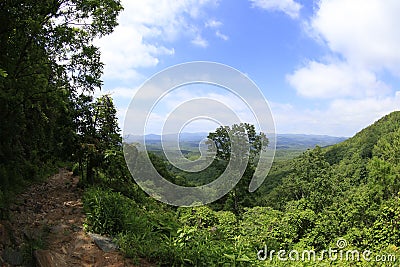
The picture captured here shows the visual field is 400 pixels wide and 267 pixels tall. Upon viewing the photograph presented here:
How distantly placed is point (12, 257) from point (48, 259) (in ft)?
1.37

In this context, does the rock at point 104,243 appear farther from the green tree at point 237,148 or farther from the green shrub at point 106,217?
the green tree at point 237,148

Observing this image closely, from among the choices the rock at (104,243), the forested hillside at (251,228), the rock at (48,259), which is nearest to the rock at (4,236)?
the rock at (48,259)

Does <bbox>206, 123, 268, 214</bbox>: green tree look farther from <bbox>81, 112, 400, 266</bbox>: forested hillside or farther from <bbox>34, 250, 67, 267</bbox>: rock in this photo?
<bbox>34, 250, 67, 267</bbox>: rock

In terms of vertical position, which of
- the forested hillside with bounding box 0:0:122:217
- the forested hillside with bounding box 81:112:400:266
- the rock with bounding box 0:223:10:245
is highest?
the forested hillside with bounding box 0:0:122:217

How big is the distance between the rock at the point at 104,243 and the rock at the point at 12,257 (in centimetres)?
103

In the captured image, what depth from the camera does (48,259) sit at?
3670 mm

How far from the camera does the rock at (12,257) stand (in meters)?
3.57

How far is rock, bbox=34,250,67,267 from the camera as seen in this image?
360 centimetres

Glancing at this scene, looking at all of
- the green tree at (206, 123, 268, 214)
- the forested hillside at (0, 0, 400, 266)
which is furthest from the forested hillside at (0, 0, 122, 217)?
the green tree at (206, 123, 268, 214)

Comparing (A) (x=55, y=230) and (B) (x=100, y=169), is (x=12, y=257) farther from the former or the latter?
(B) (x=100, y=169)

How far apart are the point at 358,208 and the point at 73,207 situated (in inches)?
505

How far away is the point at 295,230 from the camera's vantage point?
9133 mm

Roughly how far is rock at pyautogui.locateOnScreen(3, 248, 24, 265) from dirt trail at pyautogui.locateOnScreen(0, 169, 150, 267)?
0.25 feet

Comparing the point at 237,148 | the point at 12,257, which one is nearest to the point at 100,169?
the point at 12,257
